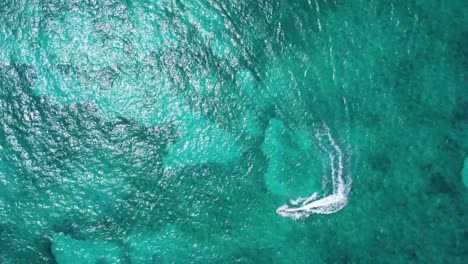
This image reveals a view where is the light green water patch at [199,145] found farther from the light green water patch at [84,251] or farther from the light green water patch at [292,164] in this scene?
the light green water patch at [84,251]

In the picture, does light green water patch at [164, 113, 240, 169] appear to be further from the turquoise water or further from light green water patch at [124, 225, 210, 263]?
light green water patch at [124, 225, 210, 263]

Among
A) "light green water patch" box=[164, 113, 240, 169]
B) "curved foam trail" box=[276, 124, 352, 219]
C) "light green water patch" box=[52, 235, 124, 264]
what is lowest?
"curved foam trail" box=[276, 124, 352, 219]

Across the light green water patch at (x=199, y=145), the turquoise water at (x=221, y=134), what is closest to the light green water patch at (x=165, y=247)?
the turquoise water at (x=221, y=134)

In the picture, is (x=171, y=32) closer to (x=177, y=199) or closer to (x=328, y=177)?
(x=177, y=199)

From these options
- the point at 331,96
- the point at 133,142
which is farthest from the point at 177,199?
the point at 331,96

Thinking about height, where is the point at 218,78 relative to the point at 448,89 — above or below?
above

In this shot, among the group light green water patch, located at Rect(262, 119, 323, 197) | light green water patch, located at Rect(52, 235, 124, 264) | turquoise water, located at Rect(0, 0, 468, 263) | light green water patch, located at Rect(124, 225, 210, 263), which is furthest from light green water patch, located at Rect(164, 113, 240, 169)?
light green water patch, located at Rect(52, 235, 124, 264)
